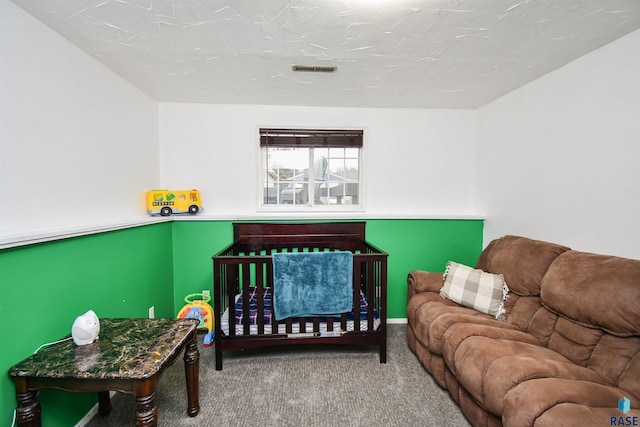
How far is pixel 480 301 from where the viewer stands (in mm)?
2146

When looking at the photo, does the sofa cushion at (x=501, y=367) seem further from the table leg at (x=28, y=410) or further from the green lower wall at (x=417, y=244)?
the table leg at (x=28, y=410)

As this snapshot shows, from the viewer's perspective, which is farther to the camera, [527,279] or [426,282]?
[426,282]

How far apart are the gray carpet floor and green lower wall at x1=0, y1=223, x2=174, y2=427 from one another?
1.60ft

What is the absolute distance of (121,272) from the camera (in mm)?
2012

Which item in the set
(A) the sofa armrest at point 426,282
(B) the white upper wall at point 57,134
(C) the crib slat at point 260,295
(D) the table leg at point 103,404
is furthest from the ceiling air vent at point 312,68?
(D) the table leg at point 103,404

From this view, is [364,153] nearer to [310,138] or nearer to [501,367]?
[310,138]

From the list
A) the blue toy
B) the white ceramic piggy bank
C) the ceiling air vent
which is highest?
the ceiling air vent

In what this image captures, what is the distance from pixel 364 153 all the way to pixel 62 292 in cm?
259

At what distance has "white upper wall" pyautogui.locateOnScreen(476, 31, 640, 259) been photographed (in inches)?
65.7

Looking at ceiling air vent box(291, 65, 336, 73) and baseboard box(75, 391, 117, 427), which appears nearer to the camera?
baseboard box(75, 391, 117, 427)

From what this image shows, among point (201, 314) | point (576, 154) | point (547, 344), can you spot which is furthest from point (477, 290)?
point (201, 314)

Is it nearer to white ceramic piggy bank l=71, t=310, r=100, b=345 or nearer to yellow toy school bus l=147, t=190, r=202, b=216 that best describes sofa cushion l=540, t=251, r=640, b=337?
white ceramic piggy bank l=71, t=310, r=100, b=345

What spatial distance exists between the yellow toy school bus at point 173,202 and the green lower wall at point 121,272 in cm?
14

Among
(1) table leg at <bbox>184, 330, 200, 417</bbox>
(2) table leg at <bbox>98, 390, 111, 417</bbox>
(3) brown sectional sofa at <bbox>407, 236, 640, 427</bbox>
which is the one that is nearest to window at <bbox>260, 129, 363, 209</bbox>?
(3) brown sectional sofa at <bbox>407, 236, 640, 427</bbox>
